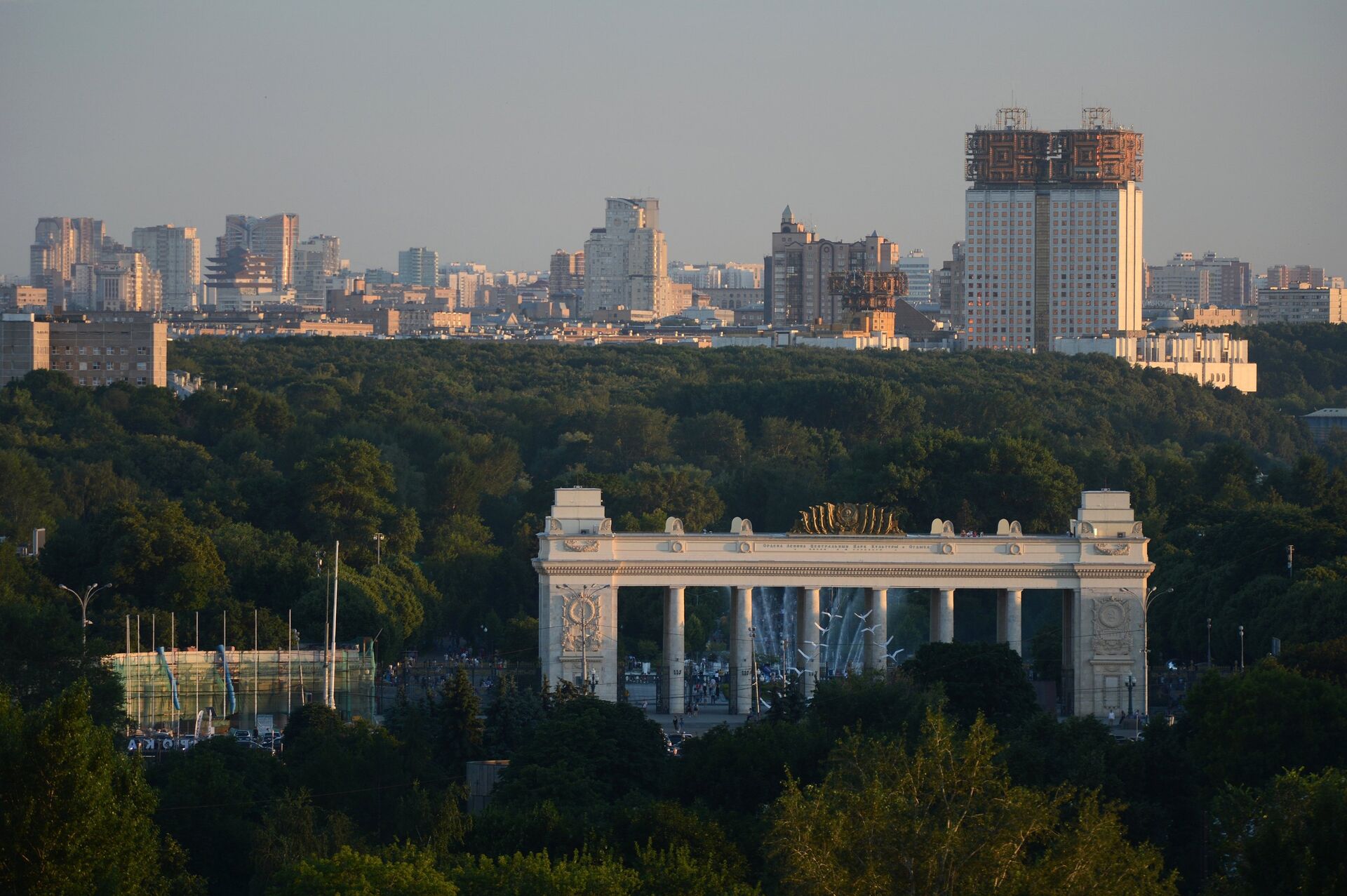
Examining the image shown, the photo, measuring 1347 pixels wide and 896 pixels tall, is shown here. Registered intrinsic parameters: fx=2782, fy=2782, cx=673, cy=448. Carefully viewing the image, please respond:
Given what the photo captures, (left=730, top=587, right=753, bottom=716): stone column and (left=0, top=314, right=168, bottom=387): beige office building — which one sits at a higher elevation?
(left=0, top=314, right=168, bottom=387): beige office building

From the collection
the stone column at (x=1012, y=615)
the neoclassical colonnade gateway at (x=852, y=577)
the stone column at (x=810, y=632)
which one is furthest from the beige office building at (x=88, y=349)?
the stone column at (x=1012, y=615)

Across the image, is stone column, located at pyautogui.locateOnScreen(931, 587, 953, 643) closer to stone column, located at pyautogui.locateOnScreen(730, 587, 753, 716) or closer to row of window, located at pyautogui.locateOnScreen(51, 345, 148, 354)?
stone column, located at pyautogui.locateOnScreen(730, 587, 753, 716)

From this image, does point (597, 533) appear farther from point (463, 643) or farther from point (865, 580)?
point (463, 643)

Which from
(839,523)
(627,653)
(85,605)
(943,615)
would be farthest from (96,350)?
(943,615)

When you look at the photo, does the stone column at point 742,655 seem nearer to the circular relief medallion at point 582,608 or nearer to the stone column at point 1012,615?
the circular relief medallion at point 582,608

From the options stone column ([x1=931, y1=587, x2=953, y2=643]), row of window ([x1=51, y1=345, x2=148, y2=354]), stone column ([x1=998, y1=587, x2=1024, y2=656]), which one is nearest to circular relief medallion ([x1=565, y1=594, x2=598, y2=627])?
stone column ([x1=931, y1=587, x2=953, y2=643])
